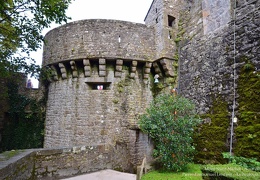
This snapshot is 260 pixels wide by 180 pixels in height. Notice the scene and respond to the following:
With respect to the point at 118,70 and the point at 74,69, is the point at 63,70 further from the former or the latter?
the point at 118,70

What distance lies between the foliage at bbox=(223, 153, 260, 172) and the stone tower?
12.6ft

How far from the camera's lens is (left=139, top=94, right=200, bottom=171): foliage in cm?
540

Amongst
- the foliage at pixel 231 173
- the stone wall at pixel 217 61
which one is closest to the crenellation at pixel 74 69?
the stone wall at pixel 217 61

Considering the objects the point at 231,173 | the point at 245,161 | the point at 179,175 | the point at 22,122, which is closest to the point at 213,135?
the point at 245,161

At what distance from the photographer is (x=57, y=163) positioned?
490cm

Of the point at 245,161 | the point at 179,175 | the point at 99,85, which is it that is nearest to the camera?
the point at 245,161

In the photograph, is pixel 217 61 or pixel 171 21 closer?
pixel 217 61

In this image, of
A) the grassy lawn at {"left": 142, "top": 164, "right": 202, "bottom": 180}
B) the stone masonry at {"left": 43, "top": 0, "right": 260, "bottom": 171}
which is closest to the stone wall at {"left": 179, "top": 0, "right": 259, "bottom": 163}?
the stone masonry at {"left": 43, "top": 0, "right": 260, "bottom": 171}

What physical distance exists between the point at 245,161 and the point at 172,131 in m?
1.93

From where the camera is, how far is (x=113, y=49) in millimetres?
8266

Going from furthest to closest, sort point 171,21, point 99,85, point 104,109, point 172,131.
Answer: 1. point 99,85
2. point 171,21
3. point 104,109
4. point 172,131

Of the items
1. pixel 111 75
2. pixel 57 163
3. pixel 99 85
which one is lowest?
pixel 57 163

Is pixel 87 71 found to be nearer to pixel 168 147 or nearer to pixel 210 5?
pixel 168 147

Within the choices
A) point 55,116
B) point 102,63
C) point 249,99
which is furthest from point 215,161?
point 55,116
